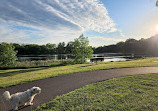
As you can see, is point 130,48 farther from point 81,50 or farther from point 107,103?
point 107,103

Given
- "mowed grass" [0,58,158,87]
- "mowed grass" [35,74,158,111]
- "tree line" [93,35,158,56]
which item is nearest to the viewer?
"mowed grass" [35,74,158,111]

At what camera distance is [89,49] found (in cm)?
1764

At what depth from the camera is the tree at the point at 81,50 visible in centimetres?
1733

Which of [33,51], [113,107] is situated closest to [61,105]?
[113,107]

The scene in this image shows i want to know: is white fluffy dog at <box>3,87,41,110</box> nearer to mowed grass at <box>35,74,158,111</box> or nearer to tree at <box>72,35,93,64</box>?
mowed grass at <box>35,74,158,111</box>

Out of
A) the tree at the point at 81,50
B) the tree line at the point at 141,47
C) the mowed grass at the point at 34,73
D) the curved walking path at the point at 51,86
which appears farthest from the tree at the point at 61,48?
the curved walking path at the point at 51,86

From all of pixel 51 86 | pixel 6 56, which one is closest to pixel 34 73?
A: pixel 51 86

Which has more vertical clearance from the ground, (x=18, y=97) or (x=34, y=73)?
(x=18, y=97)

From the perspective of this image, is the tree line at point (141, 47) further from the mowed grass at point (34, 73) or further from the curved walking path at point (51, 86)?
the curved walking path at point (51, 86)

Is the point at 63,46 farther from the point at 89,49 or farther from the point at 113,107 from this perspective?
the point at 113,107

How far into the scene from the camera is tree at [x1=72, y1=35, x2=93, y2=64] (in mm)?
17328

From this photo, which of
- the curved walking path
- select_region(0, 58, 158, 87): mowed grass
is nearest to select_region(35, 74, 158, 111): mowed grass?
the curved walking path

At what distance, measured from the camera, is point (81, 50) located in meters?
17.6

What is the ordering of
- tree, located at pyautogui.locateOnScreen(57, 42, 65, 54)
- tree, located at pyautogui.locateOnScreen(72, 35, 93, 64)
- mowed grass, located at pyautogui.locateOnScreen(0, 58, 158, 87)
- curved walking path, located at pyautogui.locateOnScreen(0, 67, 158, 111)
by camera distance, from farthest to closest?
tree, located at pyautogui.locateOnScreen(57, 42, 65, 54)
tree, located at pyautogui.locateOnScreen(72, 35, 93, 64)
mowed grass, located at pyautogui.locateOnScreen(0, 58, 158, 87)
curved walking path, located at pyautogui.locateOnScreen(0, 67, 158, 111)
